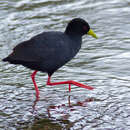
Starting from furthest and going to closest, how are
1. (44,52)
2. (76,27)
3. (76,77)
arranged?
(76,77) < (76,27) < (44,52)

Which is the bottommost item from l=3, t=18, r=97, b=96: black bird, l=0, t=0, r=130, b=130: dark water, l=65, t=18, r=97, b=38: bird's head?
l=0, t=0, r=130, b=130: dark water

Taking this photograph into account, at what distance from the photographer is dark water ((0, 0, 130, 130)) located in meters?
5.09

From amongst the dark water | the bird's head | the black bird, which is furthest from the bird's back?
the dark water

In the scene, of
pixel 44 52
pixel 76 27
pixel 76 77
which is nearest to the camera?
pixel 44 52

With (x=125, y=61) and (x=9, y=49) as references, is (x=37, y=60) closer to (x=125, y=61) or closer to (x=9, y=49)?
(x=125, y=61)

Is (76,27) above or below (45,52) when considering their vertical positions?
above

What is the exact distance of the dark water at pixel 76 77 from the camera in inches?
201

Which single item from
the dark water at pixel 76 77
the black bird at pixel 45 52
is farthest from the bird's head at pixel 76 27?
the dark water at pixel 76 77

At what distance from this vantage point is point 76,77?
21.4 feet

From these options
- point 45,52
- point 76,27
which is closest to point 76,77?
point 76,27

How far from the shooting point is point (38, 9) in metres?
10.5

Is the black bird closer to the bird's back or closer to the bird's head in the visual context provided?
the bird's back

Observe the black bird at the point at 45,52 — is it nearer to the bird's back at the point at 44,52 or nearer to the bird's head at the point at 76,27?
the bird's back at the point at 44,52

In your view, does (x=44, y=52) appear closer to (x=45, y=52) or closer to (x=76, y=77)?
(x=45, y=52)
